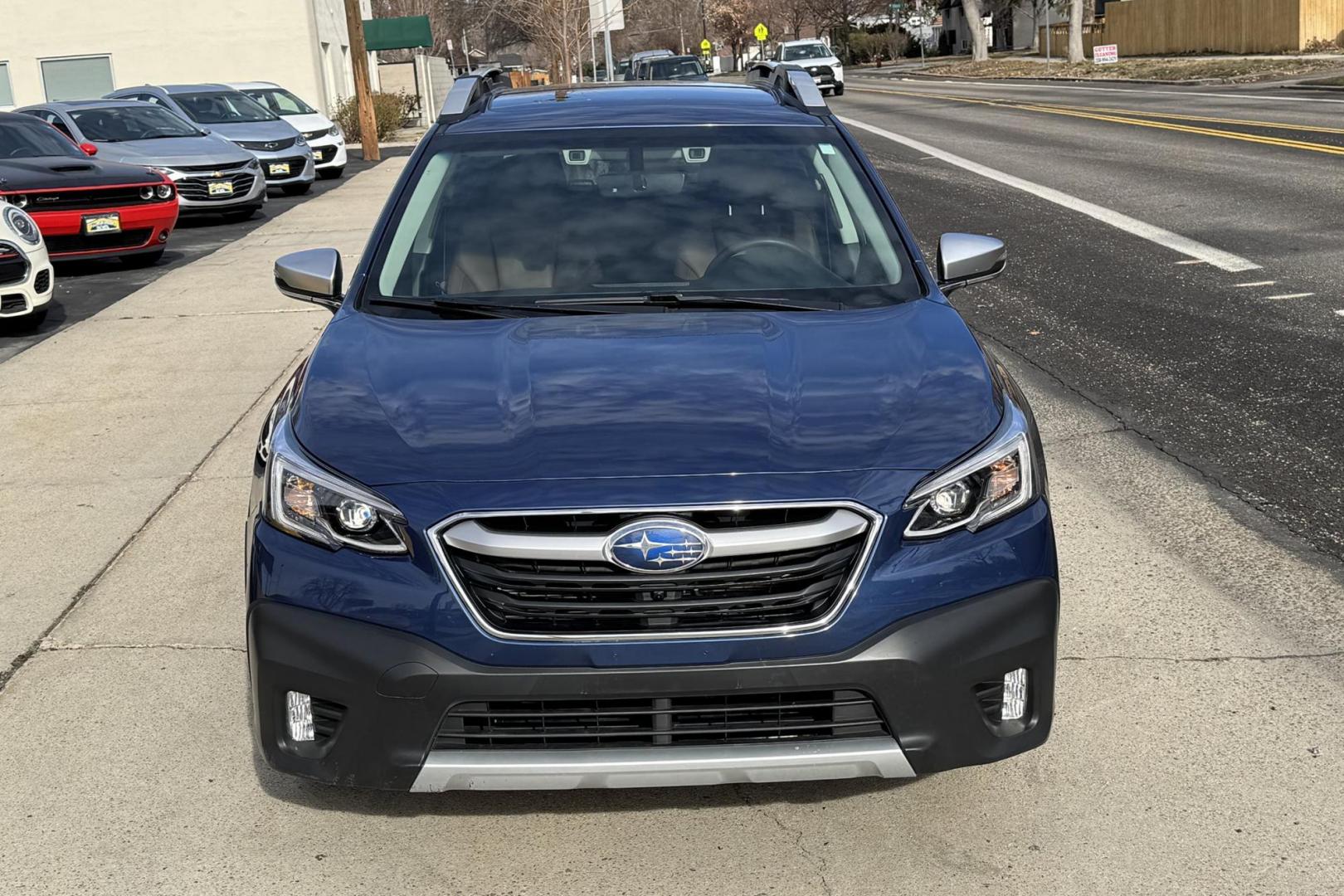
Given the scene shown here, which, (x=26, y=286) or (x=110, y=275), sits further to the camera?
(x=110, y=275)

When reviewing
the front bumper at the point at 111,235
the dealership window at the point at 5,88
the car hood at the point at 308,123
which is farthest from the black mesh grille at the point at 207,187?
the dealership window at the point at 5,88

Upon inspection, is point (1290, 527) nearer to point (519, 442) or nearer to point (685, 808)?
point (685, 808)

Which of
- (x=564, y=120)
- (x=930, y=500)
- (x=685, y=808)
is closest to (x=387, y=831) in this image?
(x=685, y=808)

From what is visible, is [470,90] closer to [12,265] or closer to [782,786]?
[782,786]

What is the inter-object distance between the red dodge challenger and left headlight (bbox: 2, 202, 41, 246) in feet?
9.37

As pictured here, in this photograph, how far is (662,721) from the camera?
3246mm

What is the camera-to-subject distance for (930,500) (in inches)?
131

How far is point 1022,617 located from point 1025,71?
59.8 m

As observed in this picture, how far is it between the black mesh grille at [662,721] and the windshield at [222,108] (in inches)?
877

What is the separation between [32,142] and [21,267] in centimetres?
500

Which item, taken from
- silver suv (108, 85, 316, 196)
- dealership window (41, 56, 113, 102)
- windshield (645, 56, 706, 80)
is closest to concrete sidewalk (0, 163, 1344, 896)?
silver suv (108, 85, 316, 196)

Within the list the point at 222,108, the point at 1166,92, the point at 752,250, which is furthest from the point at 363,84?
the point at 752,250

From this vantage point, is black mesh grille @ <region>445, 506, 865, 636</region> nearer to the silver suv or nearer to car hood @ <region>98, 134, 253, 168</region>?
car hood @ <region>98, 134, 253, 168</region>

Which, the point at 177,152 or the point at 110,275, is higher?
the point at 177,152
